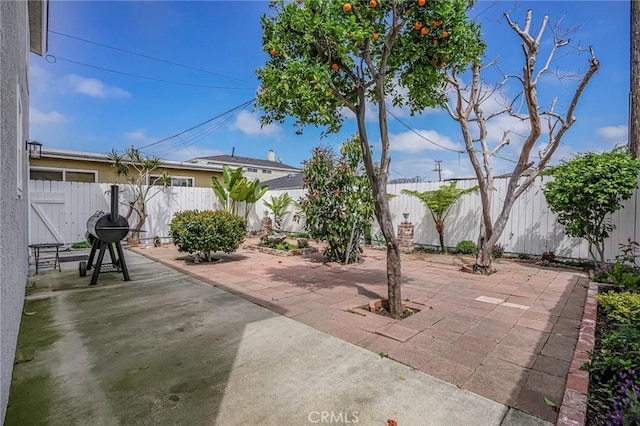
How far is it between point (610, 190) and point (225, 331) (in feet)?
23.7

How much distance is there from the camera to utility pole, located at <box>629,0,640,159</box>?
673 cm

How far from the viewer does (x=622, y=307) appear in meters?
3.68

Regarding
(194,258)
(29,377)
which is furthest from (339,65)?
(194,258)

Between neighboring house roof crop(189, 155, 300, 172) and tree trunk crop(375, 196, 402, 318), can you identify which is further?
neighboring house roof crop(189, 155, 300, 172)

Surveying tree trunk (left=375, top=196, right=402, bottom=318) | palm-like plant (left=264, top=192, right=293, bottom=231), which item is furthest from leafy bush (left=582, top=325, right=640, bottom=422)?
palm-like plant (left=264, top=192, right=293, bottom=231)

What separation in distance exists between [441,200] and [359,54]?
21.1 ft

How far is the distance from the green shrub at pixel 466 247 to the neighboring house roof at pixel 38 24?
1101cm

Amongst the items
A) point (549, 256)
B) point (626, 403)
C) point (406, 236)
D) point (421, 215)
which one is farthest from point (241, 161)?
point (626, 403)

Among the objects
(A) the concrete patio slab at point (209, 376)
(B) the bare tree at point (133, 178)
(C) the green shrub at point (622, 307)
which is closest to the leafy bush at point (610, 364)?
(C) the green shrub at point (622, 307)

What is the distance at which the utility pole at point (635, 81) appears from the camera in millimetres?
6730

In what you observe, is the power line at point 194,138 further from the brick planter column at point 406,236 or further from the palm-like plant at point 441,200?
the palm-like plant at point 441,200

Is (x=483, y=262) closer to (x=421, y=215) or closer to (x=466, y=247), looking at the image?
(x=466, y=247)

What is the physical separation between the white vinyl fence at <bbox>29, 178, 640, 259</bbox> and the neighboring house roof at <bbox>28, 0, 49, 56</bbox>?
428 centimetres

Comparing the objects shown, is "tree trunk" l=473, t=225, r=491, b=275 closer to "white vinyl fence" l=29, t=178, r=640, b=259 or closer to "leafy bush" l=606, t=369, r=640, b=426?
"white vinyl fence" l=29, t=178, r=640, b=259
